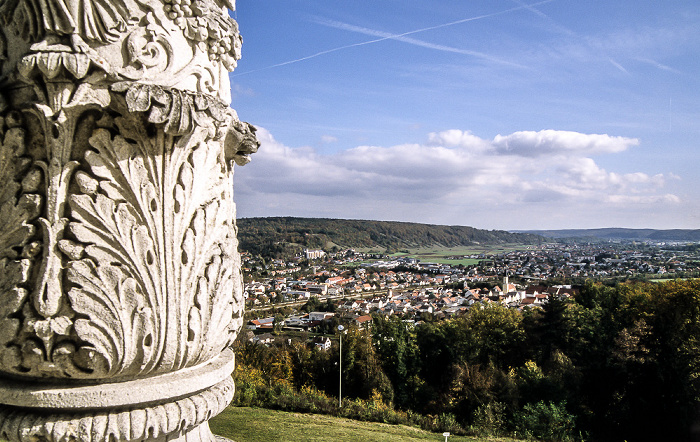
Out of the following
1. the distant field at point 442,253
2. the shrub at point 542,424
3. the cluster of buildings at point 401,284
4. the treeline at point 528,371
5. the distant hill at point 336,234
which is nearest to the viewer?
the shrub at point 542,424

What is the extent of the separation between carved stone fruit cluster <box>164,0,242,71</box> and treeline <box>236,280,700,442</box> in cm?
1222

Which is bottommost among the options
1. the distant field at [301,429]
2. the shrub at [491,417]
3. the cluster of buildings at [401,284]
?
the cluster of buildings at [401,284]

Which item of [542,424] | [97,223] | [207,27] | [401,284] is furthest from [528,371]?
[401,284]

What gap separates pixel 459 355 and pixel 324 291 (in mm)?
51592

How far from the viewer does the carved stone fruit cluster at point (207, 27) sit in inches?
94.1

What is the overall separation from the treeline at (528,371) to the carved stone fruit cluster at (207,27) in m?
12.2

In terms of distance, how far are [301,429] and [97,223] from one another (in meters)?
9.79

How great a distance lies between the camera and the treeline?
18203 mm

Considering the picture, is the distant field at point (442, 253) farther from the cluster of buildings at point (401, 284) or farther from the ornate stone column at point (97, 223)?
the ornate stone column at point (97, 223)

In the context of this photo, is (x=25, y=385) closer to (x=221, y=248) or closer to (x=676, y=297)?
(x=221, y=248)

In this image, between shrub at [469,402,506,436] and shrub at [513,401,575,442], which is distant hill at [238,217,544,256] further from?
shrub at [513,401,575,442]

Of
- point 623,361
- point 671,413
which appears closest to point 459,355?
point 623,361

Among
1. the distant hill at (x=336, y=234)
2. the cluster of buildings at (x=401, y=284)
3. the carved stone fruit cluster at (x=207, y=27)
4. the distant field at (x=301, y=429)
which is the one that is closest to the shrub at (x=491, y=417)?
the distant field at (x=301, y=429)

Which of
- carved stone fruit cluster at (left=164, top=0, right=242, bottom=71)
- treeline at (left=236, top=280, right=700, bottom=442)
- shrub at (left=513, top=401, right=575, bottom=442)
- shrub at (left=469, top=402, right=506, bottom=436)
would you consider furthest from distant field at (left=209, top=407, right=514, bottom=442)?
carved stone fruit cluster at (left=164, top=0, right=242, bottom=71)
